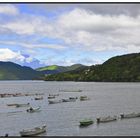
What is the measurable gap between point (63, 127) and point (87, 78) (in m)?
41.2

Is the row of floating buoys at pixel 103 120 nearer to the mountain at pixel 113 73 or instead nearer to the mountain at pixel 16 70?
the mountain at pixel 16 70

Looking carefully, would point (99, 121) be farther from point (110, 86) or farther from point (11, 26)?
point (110, 86)

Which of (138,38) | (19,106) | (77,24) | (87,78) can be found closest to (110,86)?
(87,78)

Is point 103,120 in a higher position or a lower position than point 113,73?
lower

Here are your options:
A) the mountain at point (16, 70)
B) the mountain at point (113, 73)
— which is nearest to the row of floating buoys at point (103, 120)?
the mountain at point (16, 70)

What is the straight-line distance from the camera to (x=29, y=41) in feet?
47.5

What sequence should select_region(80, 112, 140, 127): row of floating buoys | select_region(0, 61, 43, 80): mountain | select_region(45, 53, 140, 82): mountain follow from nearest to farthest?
1. select_region(80, 112, 140, 127): row of floating buoys
2. select_region(0, 61, 43, 80): mountain
3. select_region(45, 53, 140, 82): mountain

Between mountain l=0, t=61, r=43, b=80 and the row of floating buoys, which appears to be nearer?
the row of floating buoys

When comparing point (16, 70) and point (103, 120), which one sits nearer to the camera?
point (103, 120)

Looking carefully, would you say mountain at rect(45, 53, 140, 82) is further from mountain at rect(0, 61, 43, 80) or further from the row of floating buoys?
the row of floating buoys

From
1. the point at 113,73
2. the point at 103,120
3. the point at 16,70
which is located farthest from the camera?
the point at 16,70

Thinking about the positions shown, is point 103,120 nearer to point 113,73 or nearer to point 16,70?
point 113,73

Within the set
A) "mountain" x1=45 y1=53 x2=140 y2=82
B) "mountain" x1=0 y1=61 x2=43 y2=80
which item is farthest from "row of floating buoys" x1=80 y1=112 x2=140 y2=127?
"mountain" x1=45 y1=53 x2=140 y2=82

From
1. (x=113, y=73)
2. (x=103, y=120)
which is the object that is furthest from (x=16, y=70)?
(x=103, y=120)
